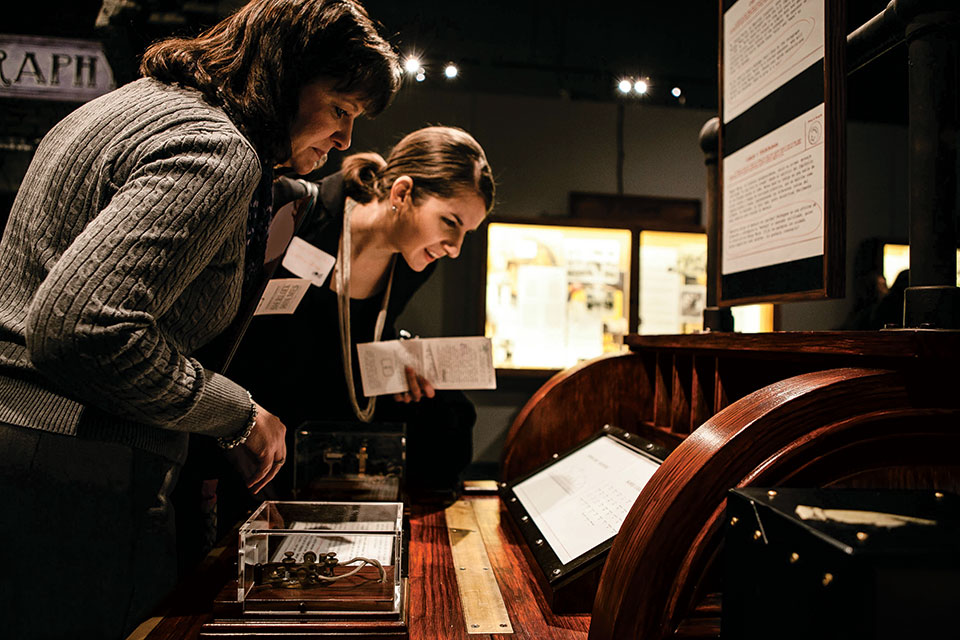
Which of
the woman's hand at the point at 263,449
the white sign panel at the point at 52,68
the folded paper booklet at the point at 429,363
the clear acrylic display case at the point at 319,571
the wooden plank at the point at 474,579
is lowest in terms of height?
the wooden plank at the point at 474,579

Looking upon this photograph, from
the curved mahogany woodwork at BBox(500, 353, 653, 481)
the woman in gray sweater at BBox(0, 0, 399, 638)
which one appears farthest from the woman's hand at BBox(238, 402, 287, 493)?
the curved mahogany woodwork at BBox(500, 353, 653, 481)

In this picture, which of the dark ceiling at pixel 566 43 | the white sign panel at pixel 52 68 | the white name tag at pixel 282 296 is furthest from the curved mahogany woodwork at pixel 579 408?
the white sign panel at pixel 52 68

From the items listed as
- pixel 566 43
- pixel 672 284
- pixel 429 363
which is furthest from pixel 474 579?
pixel 566 43

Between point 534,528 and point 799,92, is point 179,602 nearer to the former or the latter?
point 534,528

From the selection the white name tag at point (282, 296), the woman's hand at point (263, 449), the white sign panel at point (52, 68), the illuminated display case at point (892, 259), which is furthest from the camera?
the illuminated display case at point (892, 259)

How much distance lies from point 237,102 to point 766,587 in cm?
96

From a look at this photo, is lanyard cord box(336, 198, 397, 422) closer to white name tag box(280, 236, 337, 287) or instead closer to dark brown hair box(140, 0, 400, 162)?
white name tag box(280, 236, 337, 287)

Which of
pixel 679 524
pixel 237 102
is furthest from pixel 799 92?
pixel 237 102

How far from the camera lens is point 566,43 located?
10.3 feet

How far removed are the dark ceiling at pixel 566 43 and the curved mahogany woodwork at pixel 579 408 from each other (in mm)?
2127

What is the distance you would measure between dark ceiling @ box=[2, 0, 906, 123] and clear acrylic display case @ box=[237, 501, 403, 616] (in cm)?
261

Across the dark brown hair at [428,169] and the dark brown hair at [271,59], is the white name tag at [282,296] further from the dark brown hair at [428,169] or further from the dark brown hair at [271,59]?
the dark brown hair at [271,59]

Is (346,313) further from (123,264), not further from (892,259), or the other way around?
(892,259)

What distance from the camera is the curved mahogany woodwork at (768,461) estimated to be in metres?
0.56
